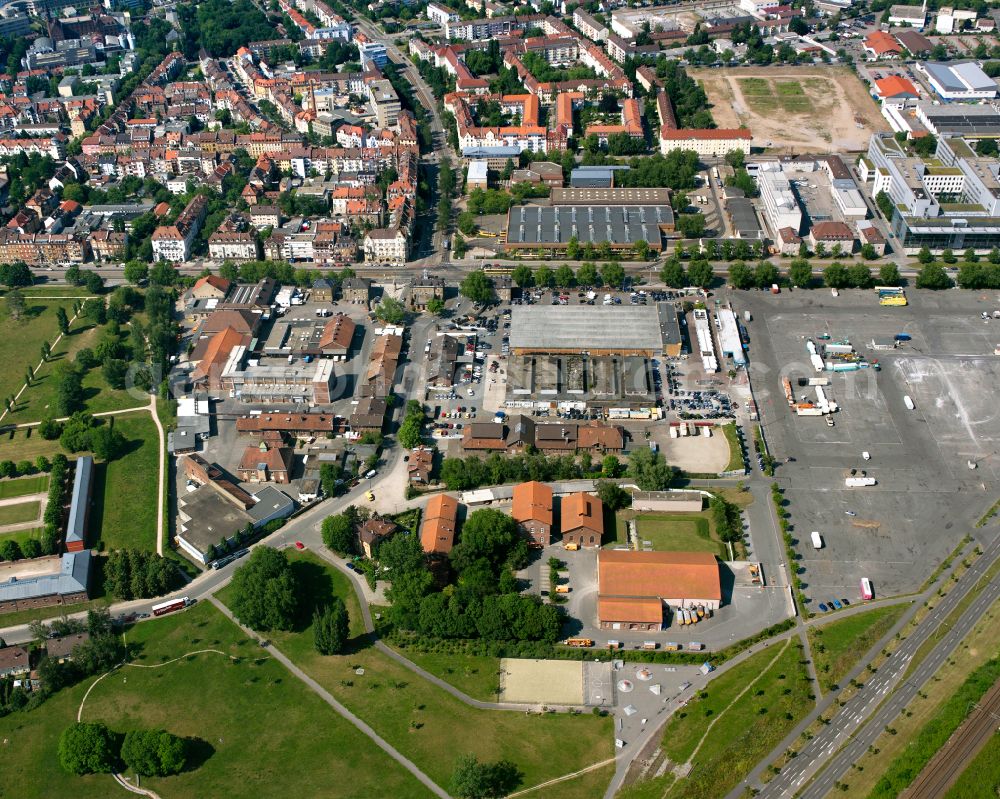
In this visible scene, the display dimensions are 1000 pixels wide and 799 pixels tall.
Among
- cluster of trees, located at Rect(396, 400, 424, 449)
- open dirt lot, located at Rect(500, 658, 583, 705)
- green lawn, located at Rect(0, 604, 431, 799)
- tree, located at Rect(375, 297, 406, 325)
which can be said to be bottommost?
green lawn, located at Rect(0, 604, 431, 799)

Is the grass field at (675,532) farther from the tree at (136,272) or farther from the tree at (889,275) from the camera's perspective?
the tree at (136,272)

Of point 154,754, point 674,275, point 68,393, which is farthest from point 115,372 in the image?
point 674,275

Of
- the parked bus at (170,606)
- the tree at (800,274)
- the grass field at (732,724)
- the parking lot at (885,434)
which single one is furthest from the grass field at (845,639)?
the tree at (800,274)

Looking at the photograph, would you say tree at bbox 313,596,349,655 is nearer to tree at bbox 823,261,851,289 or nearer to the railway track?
the railway track

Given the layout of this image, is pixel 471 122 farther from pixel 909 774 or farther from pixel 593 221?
pixel 909 774

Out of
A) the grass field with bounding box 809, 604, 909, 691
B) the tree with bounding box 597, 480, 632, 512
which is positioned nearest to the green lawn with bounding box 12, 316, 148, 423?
the tree with bounding box 597, 480, 632, 512

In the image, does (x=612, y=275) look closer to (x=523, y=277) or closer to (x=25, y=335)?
(x=523, y=277)
